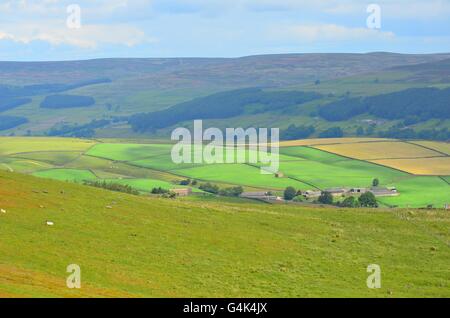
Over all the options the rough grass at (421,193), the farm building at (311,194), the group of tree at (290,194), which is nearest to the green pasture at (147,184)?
the group of tree at (290,194)

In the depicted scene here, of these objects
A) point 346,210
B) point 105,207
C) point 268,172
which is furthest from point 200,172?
point 105,207

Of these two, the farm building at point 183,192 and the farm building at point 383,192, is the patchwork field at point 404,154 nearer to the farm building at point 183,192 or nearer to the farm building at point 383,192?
the farm building at point 383,192

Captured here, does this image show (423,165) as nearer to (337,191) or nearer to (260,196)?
(337,191)

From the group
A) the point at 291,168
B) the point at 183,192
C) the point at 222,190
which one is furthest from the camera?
the point at 291,168

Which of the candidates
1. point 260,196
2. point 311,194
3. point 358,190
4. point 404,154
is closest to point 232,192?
point 260,196

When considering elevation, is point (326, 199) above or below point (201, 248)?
below

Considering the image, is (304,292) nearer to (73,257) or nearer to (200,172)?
(73,257)

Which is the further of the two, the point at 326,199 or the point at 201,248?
the point at 326,199
